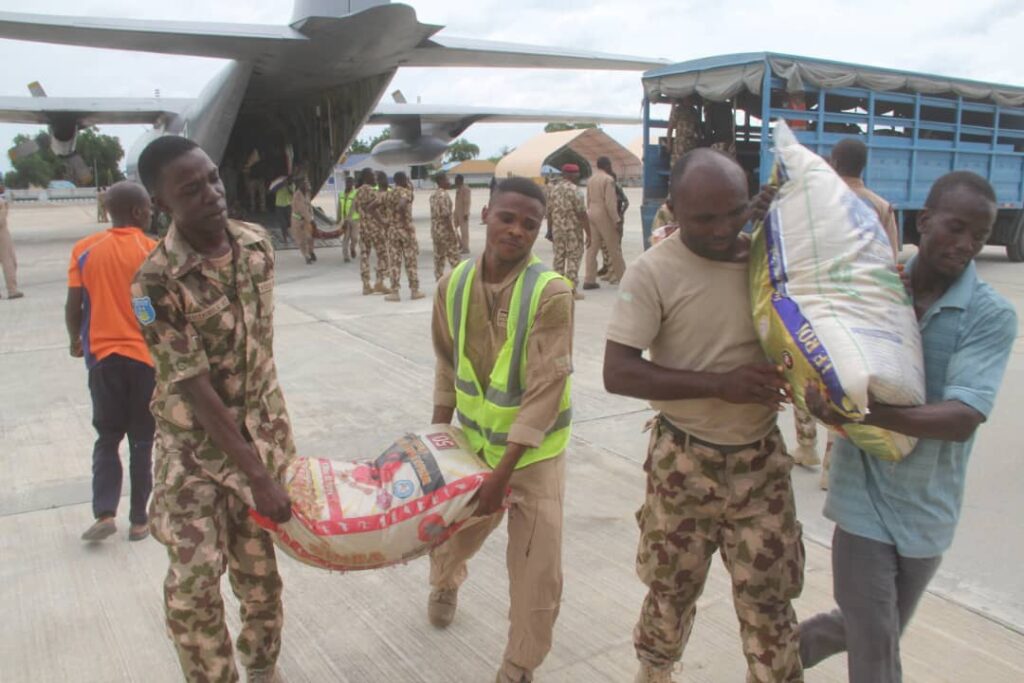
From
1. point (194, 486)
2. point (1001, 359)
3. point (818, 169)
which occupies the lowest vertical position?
point (194, 486)

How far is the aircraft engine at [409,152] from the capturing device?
22594mm

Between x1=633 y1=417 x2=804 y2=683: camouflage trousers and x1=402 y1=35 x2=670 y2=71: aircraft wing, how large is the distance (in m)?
14.3

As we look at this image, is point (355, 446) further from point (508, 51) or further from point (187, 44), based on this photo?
point (508, 51)

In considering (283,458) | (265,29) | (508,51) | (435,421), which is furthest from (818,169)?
(508,51)

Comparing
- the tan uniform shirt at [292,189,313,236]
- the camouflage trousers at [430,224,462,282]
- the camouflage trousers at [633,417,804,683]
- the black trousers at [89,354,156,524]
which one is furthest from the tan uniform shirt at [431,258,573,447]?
the tan uniform shirt at [292,189,313,236]

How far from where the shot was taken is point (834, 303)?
65.0 inches

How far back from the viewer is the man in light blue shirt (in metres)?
1.74

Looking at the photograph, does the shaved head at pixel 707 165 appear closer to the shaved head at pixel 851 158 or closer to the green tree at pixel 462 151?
the shaved head at pixel 851 158

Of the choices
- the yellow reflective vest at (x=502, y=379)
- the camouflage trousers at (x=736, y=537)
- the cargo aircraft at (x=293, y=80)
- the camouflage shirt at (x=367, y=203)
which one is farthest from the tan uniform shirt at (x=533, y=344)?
the cargo aircraft at (x=293, y=80)

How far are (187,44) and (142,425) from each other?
39.2ft

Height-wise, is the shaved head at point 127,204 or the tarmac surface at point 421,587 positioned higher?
the shaved head at point 127,204

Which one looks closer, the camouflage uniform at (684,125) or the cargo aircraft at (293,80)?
the camouflage uniform at (684,125)

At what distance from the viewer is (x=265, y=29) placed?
13.8 metres

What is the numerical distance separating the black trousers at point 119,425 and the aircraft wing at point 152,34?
11.1 meters
